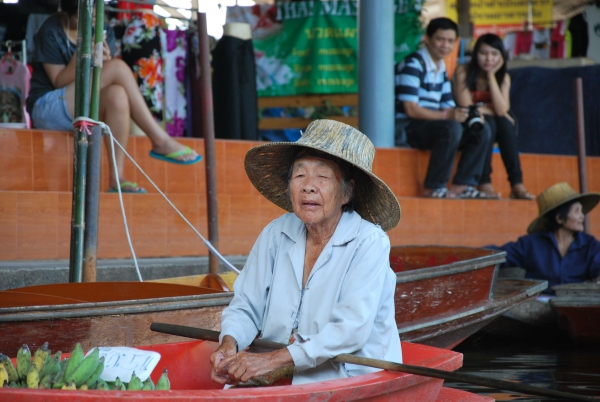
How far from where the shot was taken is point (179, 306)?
3578 mm

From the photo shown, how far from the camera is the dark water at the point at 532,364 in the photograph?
4.79 meters

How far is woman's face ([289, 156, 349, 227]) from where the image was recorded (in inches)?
108

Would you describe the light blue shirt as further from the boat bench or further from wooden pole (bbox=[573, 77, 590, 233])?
the boat bench

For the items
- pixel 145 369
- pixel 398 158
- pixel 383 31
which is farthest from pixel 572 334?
pixel 145 369

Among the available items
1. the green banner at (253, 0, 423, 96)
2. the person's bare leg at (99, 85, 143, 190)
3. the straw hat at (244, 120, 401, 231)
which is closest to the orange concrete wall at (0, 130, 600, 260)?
the person's bare leg at (99, 85, 143, 190)

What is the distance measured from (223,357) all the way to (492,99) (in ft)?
19.5

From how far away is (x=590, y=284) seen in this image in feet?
19.4

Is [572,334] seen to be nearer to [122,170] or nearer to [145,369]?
[122,170]

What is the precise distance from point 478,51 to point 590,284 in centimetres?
281

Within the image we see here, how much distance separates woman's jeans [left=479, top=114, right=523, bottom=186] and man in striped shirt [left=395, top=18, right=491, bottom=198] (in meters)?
0.20

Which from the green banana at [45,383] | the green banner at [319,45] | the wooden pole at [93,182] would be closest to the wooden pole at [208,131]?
the wooden pole at [93,182]

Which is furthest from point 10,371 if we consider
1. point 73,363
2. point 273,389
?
point 273,389

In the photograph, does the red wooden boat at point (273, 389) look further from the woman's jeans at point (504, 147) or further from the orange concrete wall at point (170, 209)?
the woman's jeans at point (504, 147)

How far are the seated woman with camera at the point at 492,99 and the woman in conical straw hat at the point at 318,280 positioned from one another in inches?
202
